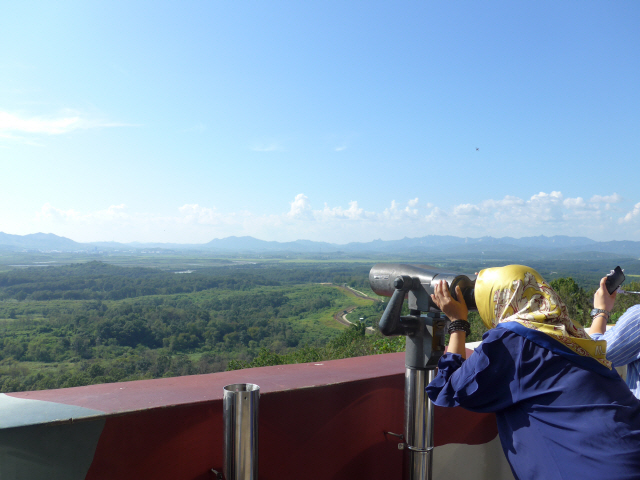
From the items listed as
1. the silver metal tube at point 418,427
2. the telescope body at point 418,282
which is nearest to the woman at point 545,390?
the telescope body at point 418,282

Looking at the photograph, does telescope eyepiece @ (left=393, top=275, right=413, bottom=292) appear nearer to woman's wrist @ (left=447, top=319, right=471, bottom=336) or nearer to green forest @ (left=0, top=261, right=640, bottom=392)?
woman's wrist @ (left=447, top=319, right=471, bottom=336)

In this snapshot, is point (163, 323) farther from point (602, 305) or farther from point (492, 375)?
point (492, 375)

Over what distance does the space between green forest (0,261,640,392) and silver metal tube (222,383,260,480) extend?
574 cm

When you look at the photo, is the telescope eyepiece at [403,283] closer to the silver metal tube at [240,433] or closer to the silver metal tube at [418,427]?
the silver metal tube at [418,427]

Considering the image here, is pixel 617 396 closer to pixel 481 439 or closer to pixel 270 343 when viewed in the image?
pixel 481 439

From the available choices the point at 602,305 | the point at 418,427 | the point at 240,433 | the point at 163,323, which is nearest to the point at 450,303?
the point at 418,427

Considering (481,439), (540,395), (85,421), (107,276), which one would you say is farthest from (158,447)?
(107,276)

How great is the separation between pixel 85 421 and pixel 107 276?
49572mm

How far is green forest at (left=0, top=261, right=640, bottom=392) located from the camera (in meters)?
15.7

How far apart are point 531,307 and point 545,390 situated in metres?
0.22

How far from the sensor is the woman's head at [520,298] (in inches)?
49.7

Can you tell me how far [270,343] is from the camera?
25672 millimetres

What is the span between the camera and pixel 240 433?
1372 mm

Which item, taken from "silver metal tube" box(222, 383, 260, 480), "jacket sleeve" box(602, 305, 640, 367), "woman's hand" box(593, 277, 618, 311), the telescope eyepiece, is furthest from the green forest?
"silver metal tube" box(222, 383, 260, 480)
